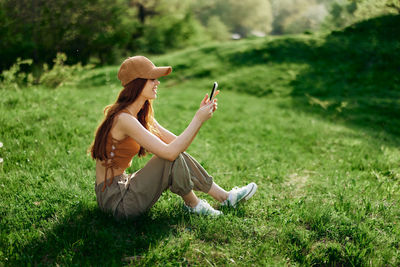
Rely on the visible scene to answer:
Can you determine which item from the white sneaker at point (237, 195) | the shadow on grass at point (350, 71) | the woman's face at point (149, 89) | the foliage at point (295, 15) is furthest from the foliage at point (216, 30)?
the woman's face at point (149, 89)

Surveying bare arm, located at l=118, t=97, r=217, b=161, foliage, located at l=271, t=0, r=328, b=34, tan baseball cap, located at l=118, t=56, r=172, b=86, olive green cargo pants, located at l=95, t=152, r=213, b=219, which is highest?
tan baseball cap, located at l=118, t=56, r=172, b=86

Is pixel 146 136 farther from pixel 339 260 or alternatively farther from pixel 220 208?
pixel 339 260

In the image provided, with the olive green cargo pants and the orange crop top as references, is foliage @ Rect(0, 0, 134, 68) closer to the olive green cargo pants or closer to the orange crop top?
the orange crop top

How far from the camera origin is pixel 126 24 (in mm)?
26000

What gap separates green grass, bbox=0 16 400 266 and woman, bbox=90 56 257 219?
33 centimetres

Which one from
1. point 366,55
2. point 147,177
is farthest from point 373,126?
point 147,177

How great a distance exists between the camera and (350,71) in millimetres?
13758

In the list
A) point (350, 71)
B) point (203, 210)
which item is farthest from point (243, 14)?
point (203, 210)

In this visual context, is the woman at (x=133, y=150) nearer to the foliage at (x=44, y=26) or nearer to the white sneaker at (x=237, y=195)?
the white sneaker at (x=237, y=195)

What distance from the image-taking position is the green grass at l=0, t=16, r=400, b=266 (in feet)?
9.46

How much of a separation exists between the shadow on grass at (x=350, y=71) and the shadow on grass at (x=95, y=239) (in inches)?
282

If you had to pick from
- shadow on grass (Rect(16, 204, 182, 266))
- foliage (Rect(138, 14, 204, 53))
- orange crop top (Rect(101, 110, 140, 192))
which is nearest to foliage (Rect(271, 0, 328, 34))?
foliage (Rect(138, 14, 204, 53))

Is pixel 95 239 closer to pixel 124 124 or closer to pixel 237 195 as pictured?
pixel 124 124

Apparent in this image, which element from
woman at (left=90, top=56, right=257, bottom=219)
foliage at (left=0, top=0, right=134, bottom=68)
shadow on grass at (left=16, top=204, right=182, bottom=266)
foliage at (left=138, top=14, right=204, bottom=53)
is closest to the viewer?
shadow on grass at (left=16, top=204, right=182, bottom=266)
